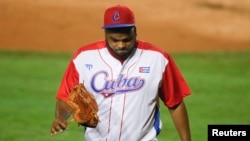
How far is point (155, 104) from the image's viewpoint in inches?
235

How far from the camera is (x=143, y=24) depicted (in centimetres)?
2038

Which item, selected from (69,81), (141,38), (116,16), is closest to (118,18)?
(116,16)

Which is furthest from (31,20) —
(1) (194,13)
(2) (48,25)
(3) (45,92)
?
(3) (45,92)

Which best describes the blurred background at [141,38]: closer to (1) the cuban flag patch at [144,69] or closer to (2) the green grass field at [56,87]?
(2) the green grass field at [56,87]

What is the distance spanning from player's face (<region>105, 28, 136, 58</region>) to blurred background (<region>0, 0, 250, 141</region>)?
4508 mm

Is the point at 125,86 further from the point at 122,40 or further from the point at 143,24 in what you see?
the point at 143,24

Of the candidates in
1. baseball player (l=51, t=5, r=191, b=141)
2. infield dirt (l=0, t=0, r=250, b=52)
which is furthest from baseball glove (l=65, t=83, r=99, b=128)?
infield dirt (l=0, t=0, r=250, b=52)

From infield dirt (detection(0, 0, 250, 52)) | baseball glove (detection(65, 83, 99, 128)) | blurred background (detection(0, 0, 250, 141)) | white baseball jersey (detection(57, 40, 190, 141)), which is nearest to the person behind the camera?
baseball glove (detection(65, 83, 99, 128))

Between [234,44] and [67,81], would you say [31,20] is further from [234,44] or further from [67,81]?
Answer: [67,81]

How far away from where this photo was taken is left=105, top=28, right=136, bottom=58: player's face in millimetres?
5781

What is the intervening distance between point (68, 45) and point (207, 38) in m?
3.19

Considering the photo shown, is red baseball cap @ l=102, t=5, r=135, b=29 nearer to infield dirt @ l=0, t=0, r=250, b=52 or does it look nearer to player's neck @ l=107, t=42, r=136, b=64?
player's neck @ l=107, t=42, r=136, b=64

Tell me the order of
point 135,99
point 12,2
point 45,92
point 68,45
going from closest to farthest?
point 135,99 → point 45,92 → point 68,45 → point 12,2

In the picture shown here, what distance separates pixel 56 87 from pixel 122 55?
7.75m
